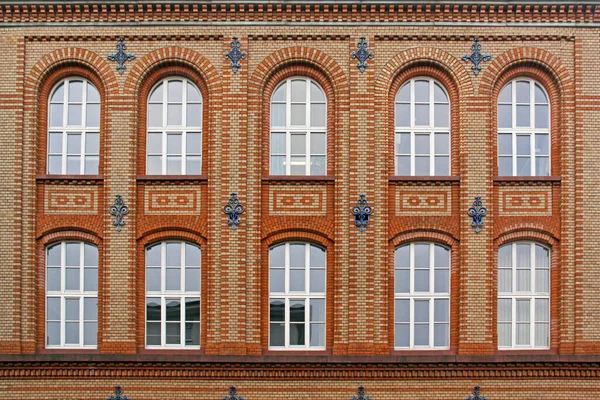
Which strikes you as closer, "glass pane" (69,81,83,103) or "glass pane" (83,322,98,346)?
"glass pane" (83,322,98,346)

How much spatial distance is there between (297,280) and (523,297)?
4.99 metres

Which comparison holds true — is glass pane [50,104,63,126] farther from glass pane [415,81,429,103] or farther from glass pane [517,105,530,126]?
glass pane [517,105,530,126]

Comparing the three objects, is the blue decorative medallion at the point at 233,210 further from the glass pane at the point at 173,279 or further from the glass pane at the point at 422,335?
the glass pane at the point at 422,335

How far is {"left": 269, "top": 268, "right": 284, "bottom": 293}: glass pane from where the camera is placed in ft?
54.2

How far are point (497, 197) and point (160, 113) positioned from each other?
7.74 metres

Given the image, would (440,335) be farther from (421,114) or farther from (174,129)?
(174,129)

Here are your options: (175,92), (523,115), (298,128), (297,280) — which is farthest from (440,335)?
(175,92)

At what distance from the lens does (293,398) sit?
15891 mm

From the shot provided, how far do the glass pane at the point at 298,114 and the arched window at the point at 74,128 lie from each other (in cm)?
439

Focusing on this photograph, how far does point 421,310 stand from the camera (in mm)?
16500

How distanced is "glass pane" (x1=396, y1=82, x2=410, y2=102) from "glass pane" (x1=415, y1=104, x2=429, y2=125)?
29 cm

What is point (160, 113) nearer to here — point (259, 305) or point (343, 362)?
point (259, 305)

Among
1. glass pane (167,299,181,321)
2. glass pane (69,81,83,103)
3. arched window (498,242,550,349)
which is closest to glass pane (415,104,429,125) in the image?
arched window (498,242,550,349)

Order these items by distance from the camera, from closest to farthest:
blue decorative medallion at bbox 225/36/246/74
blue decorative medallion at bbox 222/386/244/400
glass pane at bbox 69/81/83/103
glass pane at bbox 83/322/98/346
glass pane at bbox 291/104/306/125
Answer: blue decorative medallion at bbox 222/386/244/400 < glass pane at bbox 83/322/98/346 < blue decorative medallion at bbox 225/36/246/74 < glass pane at bbox 291/104/306/125 < glass pane at bbox 69/81/83/103
